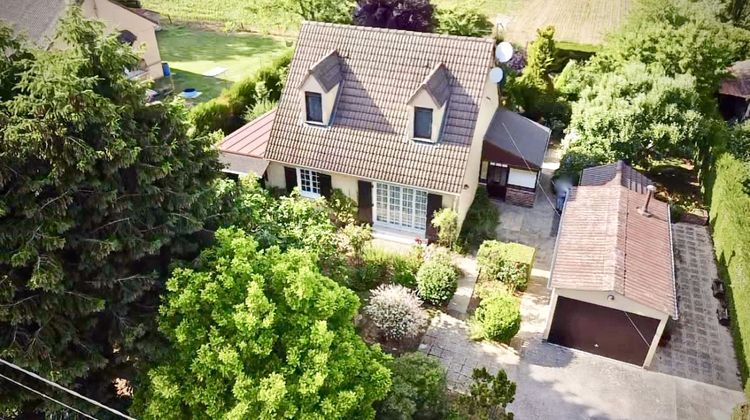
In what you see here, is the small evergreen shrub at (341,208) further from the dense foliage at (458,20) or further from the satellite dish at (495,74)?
the dense foliage at (458,20)

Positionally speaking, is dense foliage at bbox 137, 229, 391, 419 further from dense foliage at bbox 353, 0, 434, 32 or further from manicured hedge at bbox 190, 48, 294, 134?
dense foliage at bbox 353, 0, 434, 32

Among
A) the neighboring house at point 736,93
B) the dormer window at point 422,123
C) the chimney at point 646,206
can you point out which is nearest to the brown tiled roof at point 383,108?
the dormer window at point 422,123

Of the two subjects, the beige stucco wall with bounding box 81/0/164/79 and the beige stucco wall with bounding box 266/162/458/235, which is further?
the beige stucco wall with bounding box 81/0/164/79

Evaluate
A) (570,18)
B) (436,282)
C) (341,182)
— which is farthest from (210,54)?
(570,18)

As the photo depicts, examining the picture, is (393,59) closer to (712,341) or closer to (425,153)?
(425,153)

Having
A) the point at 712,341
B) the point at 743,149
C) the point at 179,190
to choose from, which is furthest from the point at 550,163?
the point at 179,190

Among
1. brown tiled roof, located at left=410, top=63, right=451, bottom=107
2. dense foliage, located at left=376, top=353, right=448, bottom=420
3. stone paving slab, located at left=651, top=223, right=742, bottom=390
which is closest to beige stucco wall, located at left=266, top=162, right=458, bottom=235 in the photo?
brown tiled roof, located at left=410, top=63, right=451, bottom=107

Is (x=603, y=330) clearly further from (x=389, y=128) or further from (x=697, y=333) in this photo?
(x=389, y=128)
